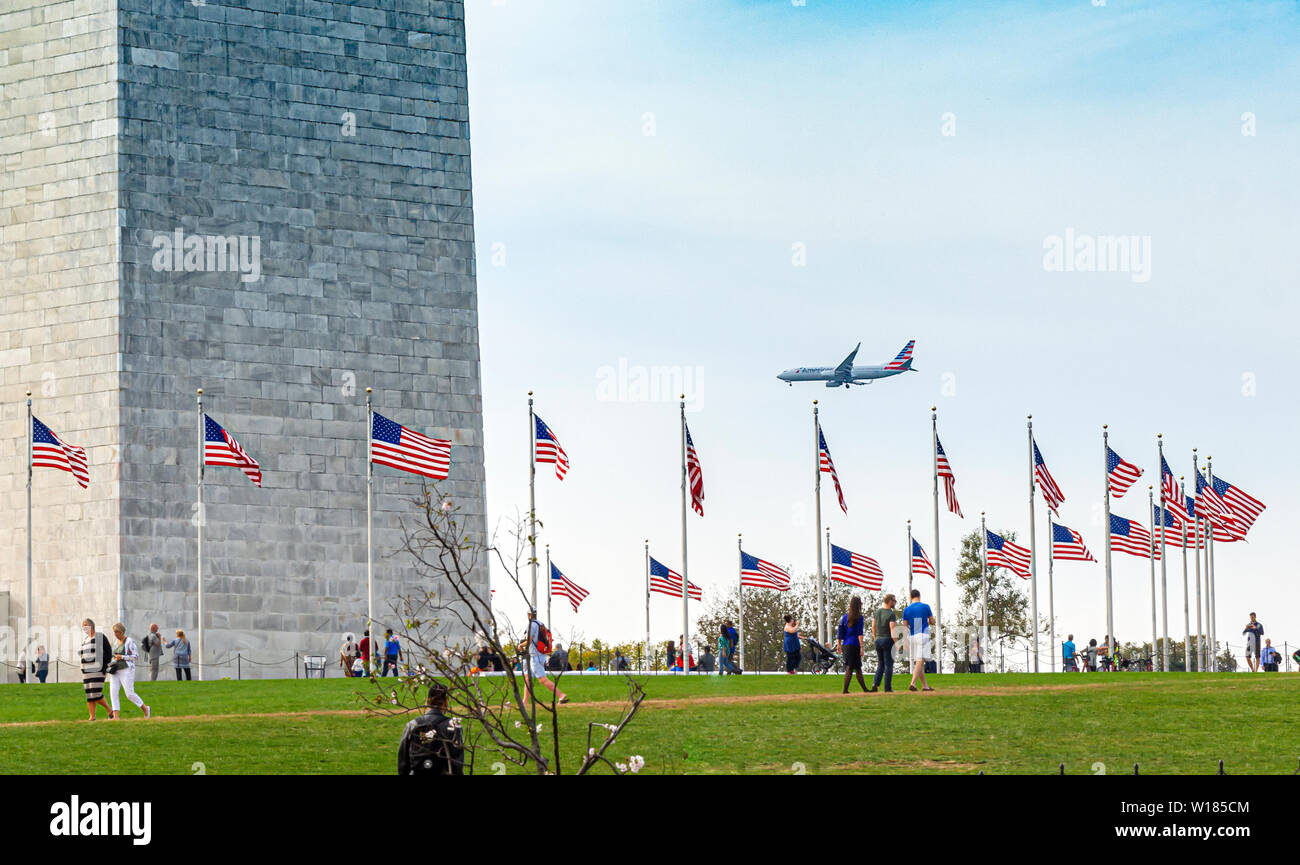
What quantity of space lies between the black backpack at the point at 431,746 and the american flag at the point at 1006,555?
37594 mm

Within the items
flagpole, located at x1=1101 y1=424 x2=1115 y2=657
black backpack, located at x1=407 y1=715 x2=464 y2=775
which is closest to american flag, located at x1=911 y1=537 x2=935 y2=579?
flagpole, located at x1=1101 y1=424 x2=1115 y2=657

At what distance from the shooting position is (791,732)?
83.0ft

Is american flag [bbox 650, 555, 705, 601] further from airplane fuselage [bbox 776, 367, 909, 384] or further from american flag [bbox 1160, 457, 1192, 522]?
airplane fuselage [bbox 776, 367, 909, 384]

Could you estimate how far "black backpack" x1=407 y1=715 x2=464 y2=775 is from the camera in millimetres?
15820

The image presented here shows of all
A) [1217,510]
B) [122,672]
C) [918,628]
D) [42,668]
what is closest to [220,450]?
[42,668]

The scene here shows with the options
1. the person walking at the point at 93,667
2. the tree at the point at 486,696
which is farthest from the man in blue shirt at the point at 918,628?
the person walking at the point at 93,667

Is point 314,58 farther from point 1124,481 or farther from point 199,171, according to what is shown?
point 1124,481

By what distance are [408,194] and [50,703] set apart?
2999cm

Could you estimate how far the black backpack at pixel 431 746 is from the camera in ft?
51.9

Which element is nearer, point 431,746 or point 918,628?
point 431,746

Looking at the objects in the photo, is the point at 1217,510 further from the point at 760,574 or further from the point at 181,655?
the point at 181,655

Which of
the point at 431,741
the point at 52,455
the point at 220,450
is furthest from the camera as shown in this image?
the point at 52,455

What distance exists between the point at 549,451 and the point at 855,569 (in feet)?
32.6

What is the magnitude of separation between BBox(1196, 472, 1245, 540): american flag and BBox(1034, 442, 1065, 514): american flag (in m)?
4.33
